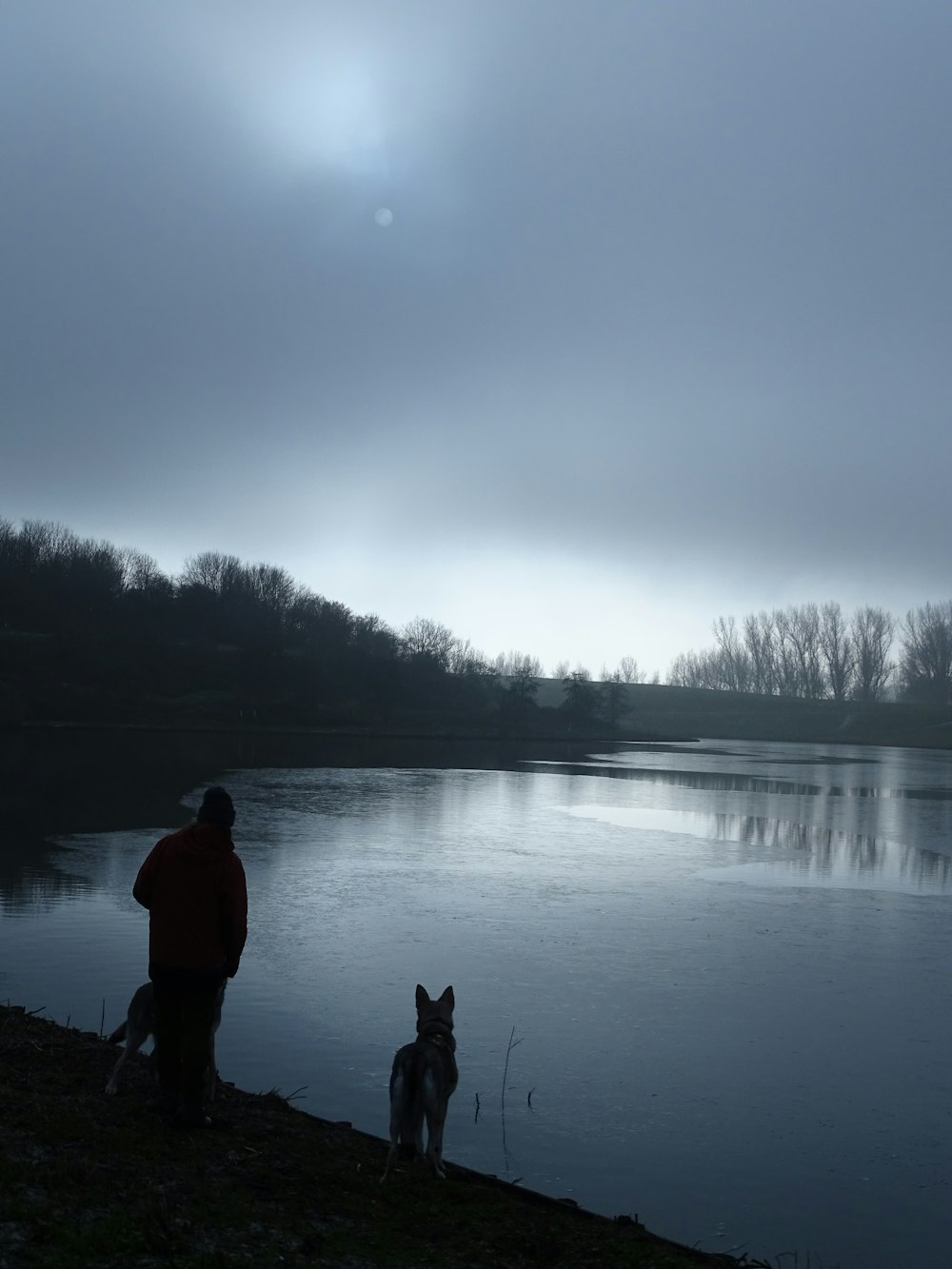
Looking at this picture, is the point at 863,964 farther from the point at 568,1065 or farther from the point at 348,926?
the point at 348,926

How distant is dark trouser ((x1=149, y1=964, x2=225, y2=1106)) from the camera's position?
6359 millimetres

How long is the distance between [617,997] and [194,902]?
5855 mm

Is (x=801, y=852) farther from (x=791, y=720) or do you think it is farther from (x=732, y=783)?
(x=791, y=720)

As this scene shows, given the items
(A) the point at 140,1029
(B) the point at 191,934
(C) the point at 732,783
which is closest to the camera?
(B) the point at 191,934

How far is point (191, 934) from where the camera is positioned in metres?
6.30

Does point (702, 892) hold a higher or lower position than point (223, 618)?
lower

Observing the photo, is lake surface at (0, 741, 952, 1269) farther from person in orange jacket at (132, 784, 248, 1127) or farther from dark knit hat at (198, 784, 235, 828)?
dark knit hat at (198, 784, 235, 828)

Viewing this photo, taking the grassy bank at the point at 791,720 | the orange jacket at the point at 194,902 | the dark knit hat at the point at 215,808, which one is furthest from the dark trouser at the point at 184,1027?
the grassy bank at the point at 791,720

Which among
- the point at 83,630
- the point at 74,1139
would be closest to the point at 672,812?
the point at 74,1139

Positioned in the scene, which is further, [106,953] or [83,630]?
[83,630]

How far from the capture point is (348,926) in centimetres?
1342

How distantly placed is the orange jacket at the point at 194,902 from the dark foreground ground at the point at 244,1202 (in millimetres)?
1007

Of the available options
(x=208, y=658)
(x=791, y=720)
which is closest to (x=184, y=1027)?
(x=208, y=658)

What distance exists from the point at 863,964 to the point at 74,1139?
9678mm
